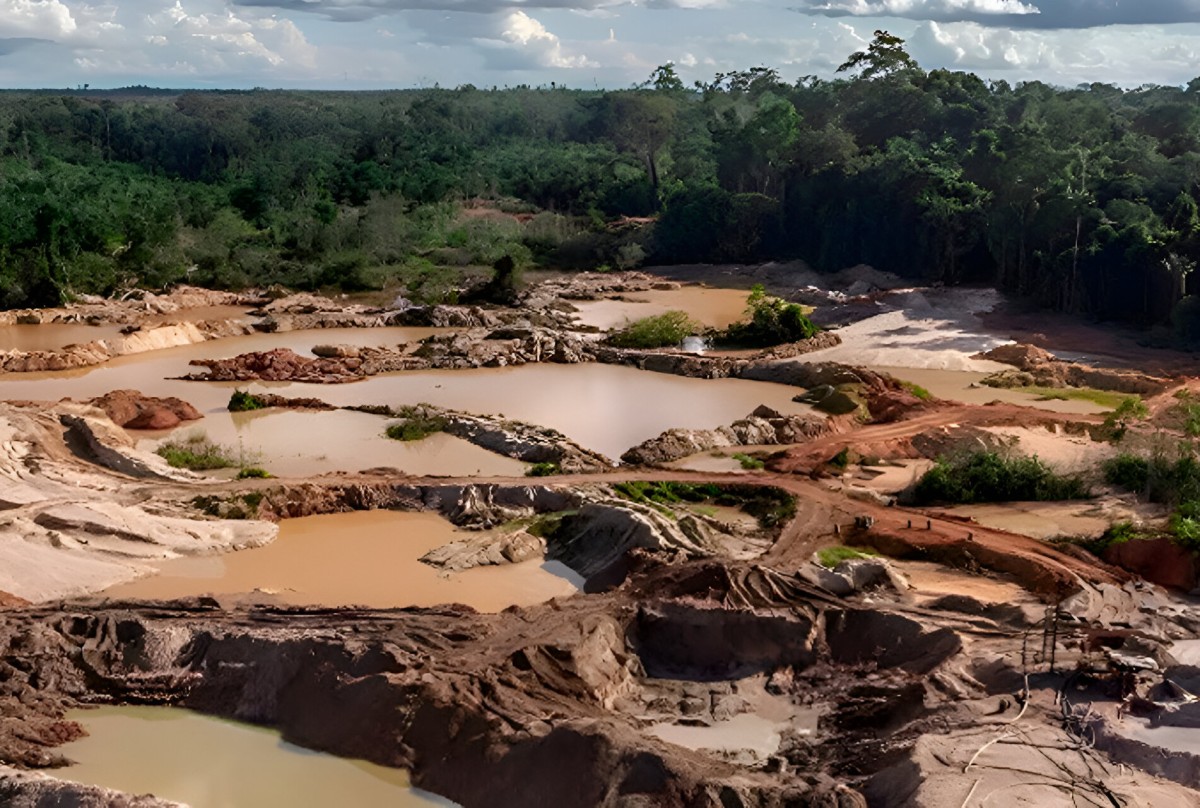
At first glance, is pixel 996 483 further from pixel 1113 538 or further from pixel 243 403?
pixel 243 403

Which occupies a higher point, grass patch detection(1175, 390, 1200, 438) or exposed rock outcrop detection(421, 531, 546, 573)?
grass patch detection(1175, 390, 1200, 438)

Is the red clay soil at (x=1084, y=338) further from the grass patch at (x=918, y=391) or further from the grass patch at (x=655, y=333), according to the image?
the grass patch at (x=655, y=333)

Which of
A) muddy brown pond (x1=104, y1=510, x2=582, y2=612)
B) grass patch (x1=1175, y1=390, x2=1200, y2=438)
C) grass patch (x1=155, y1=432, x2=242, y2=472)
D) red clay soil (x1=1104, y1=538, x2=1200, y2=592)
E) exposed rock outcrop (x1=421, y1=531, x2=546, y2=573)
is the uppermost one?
grass patch (x1=1175, y1=390, x2=1200, y2=438)

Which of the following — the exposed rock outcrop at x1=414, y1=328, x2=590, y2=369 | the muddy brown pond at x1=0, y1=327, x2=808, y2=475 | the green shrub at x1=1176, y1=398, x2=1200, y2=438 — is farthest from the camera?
the exposed rock outcrop at x1=414, y1=328, x2=590, y2=369

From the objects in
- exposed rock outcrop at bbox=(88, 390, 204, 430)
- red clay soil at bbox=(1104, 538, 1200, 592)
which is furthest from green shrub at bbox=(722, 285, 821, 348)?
red clay soil at bbox=(1104, 538, 1200, 592)

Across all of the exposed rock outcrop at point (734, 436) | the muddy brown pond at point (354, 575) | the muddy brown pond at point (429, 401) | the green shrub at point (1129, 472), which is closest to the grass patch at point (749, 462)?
the exposed rock outcrop at point (734, 436)

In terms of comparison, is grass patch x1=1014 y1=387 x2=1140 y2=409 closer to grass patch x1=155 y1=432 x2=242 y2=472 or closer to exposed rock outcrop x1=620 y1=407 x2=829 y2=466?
exposed rock outcrop x1=620 y1=407 x2=829 y2=466

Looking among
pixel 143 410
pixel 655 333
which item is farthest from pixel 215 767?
pixel 655 333
